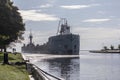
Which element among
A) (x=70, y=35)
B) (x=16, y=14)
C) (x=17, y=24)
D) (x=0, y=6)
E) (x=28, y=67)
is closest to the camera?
(x=28, y=67)

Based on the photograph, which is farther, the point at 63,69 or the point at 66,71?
the point at 63,69

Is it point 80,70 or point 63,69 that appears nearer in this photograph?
point 80,70

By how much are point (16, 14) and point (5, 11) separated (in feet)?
56.9

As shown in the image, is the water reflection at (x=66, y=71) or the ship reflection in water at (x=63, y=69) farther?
the ship reflection in water at (x=63, y=69)

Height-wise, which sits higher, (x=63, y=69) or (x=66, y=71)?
(x=66, y=71)

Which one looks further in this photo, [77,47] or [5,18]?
[77,47]

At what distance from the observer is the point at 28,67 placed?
37.3 meters

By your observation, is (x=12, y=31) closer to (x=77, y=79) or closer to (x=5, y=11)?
(x=5, y=11)

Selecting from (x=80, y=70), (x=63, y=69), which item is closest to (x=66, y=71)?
(x=80, y=70)

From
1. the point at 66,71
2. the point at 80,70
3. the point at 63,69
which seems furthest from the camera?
the point at 63,69

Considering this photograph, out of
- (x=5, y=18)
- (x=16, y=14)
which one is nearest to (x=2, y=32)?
(x=5, y=18)

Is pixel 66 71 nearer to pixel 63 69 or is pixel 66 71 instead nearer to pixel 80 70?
pixel 80 70

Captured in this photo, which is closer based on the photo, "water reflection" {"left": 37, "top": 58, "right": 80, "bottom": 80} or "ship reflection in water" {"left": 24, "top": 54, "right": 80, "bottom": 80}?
"water reflection" {"left": 37, "top": 58, "right": 80, "bottom": 80}

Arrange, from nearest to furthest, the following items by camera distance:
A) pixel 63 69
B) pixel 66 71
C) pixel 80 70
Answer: pixel 66 71, pixel 80 70, pixel 63 69
